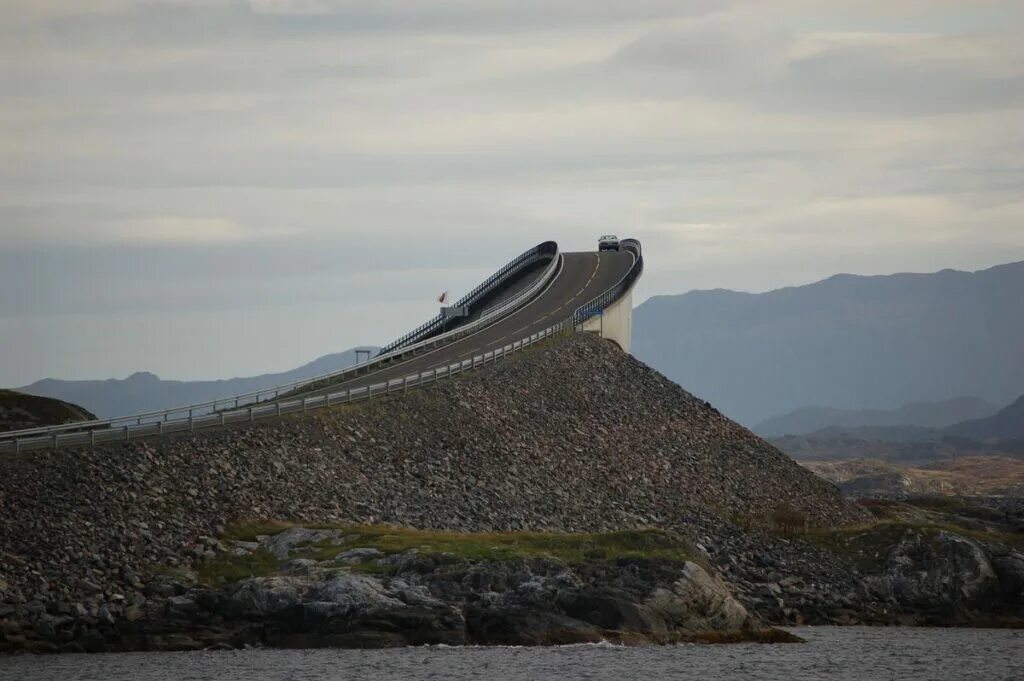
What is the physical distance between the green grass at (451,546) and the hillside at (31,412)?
2741cm

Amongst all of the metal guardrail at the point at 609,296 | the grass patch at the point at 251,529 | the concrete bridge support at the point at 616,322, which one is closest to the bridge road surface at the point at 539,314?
the metal guardrail at the point at 609,296

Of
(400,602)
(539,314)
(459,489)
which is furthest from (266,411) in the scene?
(539,314)

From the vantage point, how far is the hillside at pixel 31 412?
10031 cm

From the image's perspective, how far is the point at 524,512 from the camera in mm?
91000

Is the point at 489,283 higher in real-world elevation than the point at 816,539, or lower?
higher

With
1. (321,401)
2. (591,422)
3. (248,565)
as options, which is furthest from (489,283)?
(248,565)

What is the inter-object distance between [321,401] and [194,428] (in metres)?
10.8

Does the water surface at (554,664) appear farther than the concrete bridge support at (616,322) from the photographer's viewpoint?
No

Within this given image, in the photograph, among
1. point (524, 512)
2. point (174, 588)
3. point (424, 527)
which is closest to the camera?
point (174, 588)

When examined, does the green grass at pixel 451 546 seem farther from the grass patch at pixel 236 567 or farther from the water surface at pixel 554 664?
the water surface at pixel 554 664

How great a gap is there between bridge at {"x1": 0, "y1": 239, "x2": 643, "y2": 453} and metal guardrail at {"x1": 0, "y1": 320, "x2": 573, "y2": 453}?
55 millimetres

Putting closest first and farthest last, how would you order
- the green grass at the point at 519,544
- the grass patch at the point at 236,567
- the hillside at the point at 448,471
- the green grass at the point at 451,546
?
the grass patch at the point at 236,567 < the green grass at the point at 451,546 < the hillside at the point at 448,471 < the green grass at the point at 519,544

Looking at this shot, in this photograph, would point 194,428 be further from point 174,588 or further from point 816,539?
point 816,539

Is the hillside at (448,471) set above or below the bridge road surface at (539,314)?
below
